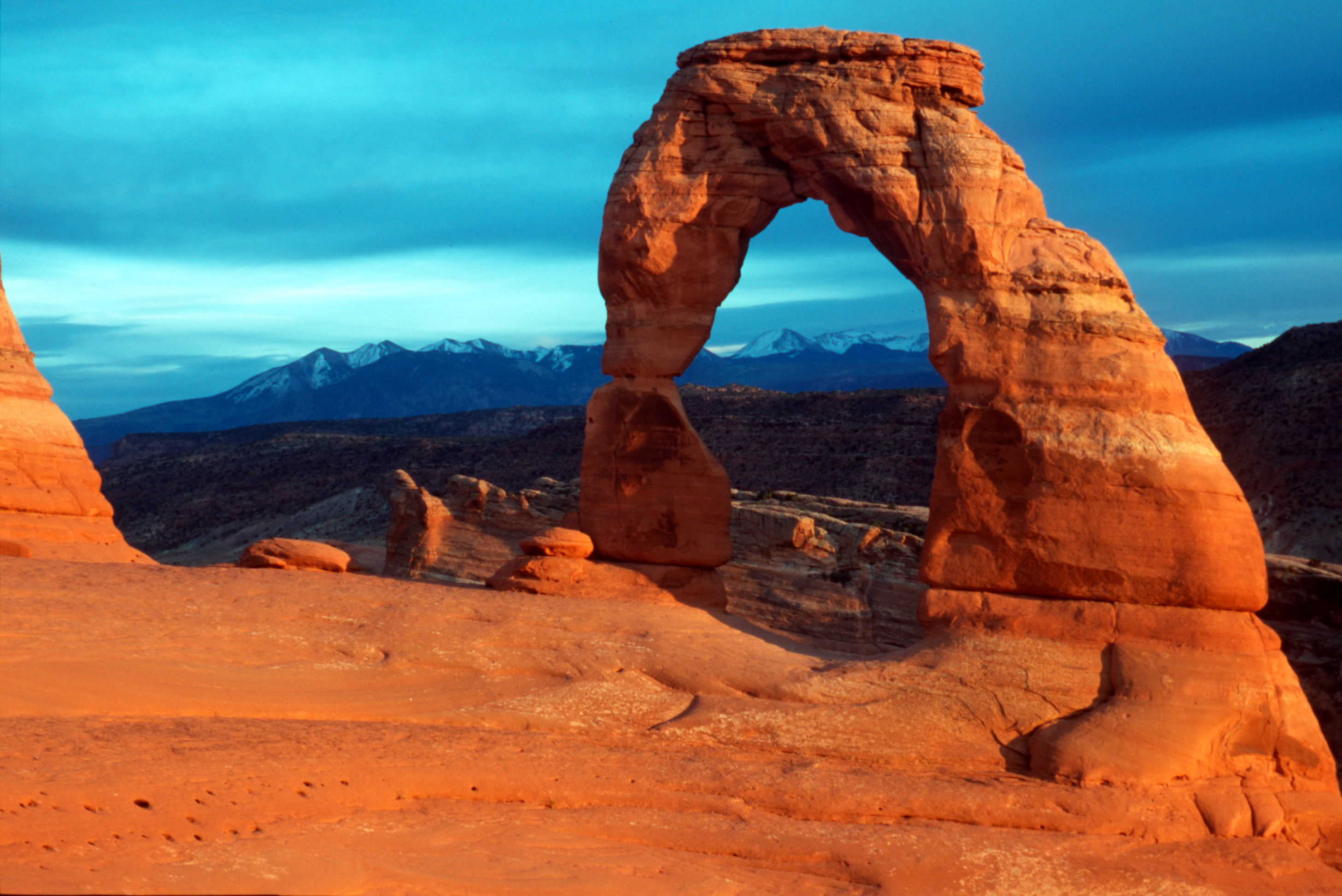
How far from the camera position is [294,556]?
17391mm

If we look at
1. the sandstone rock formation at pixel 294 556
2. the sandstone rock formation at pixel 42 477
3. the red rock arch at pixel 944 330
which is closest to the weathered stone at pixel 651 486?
the red rock arch at pixel 944 330

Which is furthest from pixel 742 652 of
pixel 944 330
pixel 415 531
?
pixel 415 531

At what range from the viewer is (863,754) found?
12461 mm

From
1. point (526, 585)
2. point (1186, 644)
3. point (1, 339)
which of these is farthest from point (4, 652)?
point (1186, 644)

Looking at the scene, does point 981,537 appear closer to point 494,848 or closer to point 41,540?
point 494,848

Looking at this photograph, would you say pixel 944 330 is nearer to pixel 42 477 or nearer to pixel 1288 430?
pixel 42 477

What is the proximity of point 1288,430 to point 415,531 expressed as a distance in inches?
1259

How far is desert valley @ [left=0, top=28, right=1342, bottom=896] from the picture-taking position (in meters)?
9.80

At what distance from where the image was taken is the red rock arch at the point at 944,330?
541 inches

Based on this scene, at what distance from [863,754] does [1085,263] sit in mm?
6528

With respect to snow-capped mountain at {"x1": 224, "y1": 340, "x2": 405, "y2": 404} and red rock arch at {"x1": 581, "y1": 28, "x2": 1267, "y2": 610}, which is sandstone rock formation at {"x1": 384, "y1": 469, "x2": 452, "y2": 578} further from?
snow-capped mountain at {"x1": 224, "y1": 340, "x2": 405, "y2": 404}

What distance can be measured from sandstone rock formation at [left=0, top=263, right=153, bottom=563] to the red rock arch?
7460mm

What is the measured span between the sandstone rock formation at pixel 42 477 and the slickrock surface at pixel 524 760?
152 inches

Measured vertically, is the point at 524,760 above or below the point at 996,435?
below
